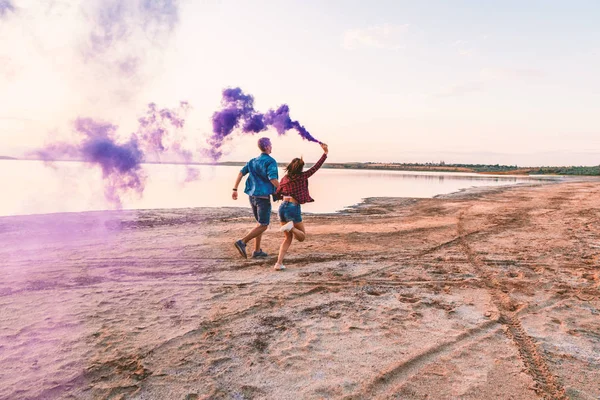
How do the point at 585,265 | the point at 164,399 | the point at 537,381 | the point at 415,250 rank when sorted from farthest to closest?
the point at 415,250, the point at 585,265, the point at 537,381, the point at 164,399

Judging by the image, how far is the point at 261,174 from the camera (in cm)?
673

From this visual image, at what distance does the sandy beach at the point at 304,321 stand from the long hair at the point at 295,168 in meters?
1.77

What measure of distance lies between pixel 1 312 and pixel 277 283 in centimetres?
367

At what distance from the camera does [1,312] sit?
15.0 feet

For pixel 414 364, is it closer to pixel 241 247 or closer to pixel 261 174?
pixel 261 174

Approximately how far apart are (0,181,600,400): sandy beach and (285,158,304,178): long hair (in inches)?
69.5

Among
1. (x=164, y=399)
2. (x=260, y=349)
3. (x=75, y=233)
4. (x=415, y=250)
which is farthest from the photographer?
(x=75, y=233)

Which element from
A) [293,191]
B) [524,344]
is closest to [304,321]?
[524,344]

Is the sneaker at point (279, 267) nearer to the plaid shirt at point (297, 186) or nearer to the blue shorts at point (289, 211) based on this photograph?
the blue shorts at point (289, 211)

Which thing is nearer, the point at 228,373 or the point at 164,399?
the point at 164,399

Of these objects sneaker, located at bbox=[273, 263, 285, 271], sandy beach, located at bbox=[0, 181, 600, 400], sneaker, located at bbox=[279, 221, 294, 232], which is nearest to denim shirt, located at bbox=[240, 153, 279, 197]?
sneaker, located at bbox=[279, 221, 294, 232]

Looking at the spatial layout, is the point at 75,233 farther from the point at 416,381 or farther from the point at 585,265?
the point at 585,265

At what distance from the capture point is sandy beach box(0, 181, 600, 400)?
307 cm

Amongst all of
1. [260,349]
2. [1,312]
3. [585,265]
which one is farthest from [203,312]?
[585,265]
